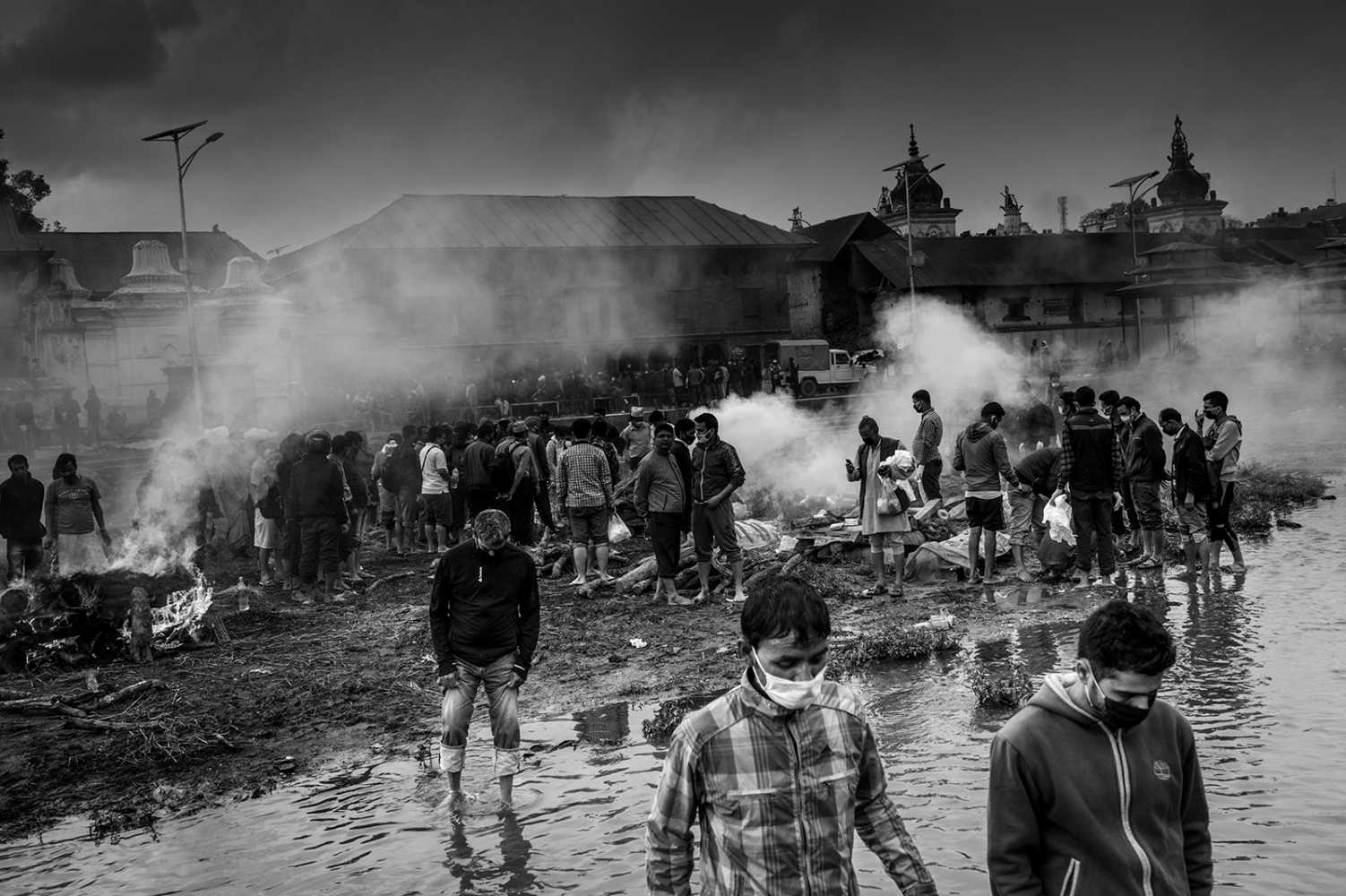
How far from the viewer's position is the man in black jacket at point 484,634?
19.5 ft

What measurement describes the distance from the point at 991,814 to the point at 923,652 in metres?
5.79

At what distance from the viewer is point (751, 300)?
4738 centimetres

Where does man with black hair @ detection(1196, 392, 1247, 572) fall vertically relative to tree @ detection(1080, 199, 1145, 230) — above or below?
below

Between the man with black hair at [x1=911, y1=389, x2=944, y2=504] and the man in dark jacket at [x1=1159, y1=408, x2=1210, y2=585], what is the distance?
2360 millimetres

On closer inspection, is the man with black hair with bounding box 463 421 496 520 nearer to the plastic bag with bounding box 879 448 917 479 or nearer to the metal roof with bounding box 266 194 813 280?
the plastic bag with bounding box 879 448 917 479

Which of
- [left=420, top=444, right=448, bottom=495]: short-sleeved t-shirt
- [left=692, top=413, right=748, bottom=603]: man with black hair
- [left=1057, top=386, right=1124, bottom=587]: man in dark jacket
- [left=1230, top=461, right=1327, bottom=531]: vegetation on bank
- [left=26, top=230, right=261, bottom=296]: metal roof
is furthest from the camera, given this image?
[left=26, top=230, right=261, bottom=296]: metal roof

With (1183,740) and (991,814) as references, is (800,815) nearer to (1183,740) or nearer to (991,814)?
(991,814)

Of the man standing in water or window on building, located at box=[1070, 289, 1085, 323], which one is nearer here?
the man standing in water

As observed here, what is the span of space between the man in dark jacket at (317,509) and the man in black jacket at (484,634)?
5.87 metres

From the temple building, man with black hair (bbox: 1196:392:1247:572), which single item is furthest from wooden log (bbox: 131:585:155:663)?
the temple building

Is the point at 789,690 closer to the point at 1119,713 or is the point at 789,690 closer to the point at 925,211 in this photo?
the point at 1119,713

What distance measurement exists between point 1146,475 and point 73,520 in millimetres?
11121

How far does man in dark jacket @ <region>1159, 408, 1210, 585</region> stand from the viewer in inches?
400

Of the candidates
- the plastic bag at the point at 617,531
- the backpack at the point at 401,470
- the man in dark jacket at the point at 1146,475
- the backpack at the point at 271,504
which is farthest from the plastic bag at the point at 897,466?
the backpack at the point at 401,470
